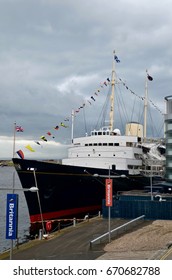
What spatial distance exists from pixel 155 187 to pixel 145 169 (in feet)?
18.0

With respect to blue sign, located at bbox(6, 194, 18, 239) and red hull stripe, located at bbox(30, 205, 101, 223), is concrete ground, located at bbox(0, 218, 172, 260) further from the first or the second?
red hull stripe, located at bbox(30, 205, 101, 223)

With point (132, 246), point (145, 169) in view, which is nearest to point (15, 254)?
point (132, 246)

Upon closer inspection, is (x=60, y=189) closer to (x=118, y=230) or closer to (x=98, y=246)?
(x=118, y=230)

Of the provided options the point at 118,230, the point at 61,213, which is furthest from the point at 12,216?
the point at 61,213

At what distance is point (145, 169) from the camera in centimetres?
5847

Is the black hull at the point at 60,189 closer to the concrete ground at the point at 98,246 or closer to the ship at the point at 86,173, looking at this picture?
the ship at the point at 86,173

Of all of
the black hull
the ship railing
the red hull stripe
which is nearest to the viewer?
the ship railing

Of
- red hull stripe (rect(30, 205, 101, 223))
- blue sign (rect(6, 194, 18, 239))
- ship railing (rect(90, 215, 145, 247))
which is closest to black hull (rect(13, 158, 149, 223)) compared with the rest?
red hull stripe (rect(30, 205, 101, 223))

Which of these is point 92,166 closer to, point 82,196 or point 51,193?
point 82,196

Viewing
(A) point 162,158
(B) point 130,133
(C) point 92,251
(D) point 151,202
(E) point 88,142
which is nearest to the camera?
(C) point 92,251

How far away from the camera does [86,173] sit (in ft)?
155

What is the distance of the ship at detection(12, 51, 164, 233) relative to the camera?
4297cm

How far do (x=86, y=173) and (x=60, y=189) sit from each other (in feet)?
14.4

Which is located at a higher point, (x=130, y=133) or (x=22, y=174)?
(x=130, y=133)
